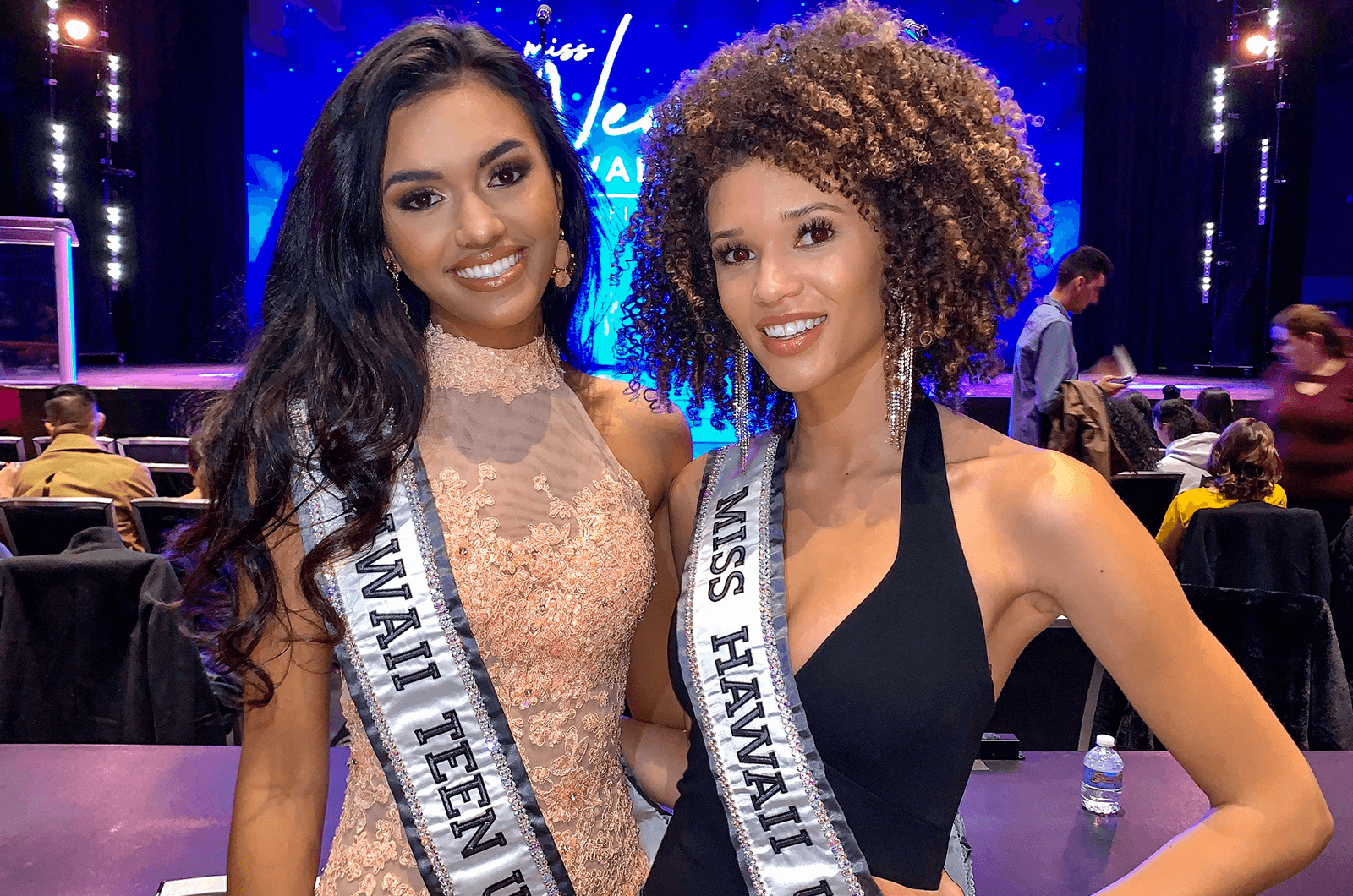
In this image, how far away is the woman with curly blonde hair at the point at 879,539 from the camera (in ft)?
3.18

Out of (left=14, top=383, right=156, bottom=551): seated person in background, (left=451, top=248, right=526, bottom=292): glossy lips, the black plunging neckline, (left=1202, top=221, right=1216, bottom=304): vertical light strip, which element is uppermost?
(left=1202, top=221, right=1216, bottom=304): vertical light strip

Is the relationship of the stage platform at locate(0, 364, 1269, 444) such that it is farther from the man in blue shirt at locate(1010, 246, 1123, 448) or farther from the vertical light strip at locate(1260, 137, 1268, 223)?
the vertical light strip at locate(1260, 137, 1268, 223)

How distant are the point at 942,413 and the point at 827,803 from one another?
46 centimetres

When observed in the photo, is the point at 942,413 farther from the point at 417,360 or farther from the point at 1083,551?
the point at 417,360

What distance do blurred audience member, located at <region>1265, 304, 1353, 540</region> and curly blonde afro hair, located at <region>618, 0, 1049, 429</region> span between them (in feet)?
10.9

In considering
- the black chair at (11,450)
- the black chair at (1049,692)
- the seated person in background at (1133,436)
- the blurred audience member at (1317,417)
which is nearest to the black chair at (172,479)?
the black chair at (11,450)

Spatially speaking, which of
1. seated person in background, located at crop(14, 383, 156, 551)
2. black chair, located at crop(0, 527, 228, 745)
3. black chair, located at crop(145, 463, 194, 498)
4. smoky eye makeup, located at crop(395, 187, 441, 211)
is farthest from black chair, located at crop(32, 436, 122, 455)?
smoky eye makeup, located at crop(395, 187, 441, 211)

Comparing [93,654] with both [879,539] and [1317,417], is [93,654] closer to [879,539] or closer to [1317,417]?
[879,539]

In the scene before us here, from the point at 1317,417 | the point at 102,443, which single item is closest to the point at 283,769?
the point at 1317,417

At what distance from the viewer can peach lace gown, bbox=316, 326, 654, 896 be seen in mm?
1242

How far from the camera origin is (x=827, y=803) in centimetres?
114

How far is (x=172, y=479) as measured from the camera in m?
4.53

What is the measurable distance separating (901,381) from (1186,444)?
383 centimetres

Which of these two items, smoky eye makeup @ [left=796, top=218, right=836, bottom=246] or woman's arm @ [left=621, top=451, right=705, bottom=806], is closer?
smoky eye makeup @ [left=796, top=218, right=836, bottom=246]
